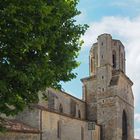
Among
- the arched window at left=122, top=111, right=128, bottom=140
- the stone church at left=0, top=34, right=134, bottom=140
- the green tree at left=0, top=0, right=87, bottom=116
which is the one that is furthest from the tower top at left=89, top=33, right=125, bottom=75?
the green tree at left=0, top=0, right=87, bottom=116

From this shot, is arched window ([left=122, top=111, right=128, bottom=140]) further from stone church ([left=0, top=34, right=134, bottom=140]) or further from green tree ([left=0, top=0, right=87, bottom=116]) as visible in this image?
green tree ([left=0, top=0, right=87, bottom=116])

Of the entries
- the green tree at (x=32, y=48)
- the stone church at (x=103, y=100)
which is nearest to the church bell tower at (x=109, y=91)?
the stone church at (x=103, y=100)

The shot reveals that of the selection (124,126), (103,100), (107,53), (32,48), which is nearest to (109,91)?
(103,100)

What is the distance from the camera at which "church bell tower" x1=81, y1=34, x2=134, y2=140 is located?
188 feet

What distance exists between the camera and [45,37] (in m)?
19.0

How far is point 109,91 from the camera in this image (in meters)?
58.4

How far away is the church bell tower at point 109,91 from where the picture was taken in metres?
57.3

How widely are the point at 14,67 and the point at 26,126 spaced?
21.6m

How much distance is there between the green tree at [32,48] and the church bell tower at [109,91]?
37036mm

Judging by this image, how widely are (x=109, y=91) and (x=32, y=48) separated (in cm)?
4019

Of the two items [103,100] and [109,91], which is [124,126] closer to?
[103,100]

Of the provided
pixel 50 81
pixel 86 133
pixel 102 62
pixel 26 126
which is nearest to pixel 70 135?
pixel 86 133

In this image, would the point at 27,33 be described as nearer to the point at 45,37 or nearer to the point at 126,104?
the point at 45,37

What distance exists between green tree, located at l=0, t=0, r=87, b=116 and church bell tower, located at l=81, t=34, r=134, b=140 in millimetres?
37036
